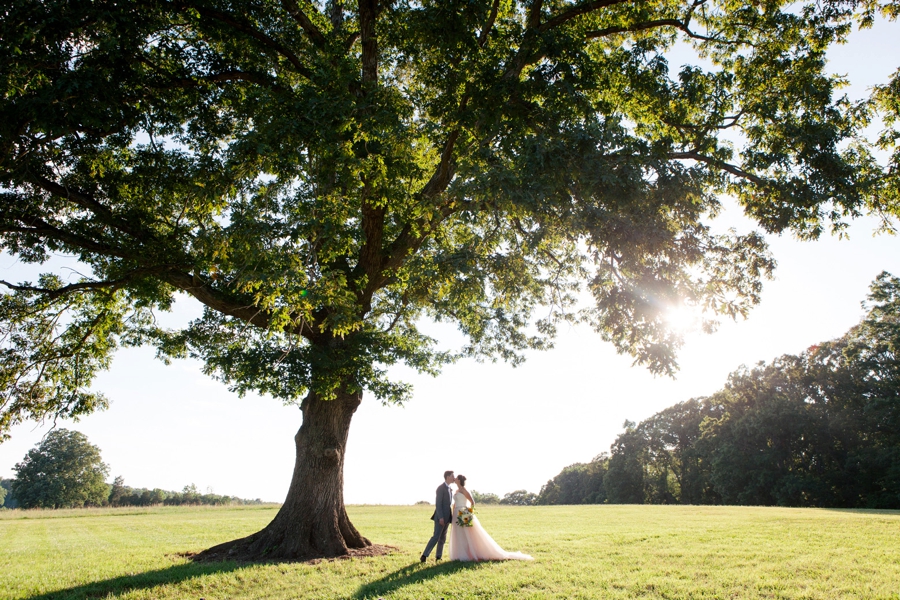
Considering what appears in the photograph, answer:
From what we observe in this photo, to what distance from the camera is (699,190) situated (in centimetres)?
799

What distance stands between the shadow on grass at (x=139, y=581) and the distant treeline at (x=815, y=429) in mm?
46797

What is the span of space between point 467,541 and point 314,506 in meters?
4.12

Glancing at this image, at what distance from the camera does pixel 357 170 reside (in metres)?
9.17

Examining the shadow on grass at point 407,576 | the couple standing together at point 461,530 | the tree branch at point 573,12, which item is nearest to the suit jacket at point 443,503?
the couple standing together at point 461,530

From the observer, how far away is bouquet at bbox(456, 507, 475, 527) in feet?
35.2

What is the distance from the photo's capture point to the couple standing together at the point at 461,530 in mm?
10781

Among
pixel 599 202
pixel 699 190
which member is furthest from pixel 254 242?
pixel 699 190

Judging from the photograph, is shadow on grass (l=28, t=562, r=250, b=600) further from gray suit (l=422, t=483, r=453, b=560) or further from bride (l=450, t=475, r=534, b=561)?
bride (l=450, t=475, r=534, b=561)

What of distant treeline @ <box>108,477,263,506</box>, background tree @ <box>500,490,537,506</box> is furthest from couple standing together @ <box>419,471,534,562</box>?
background tree @ <box>500,490,537,506</box>

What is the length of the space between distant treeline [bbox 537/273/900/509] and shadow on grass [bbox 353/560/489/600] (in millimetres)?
43067

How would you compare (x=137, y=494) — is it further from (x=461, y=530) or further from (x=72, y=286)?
(x=461, y=530)

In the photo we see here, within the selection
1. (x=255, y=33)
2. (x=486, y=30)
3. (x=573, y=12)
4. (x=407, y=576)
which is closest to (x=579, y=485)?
(x=407, y=576)

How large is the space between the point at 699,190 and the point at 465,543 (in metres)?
8.27

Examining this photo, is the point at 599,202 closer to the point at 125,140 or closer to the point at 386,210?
the point at 386,210
